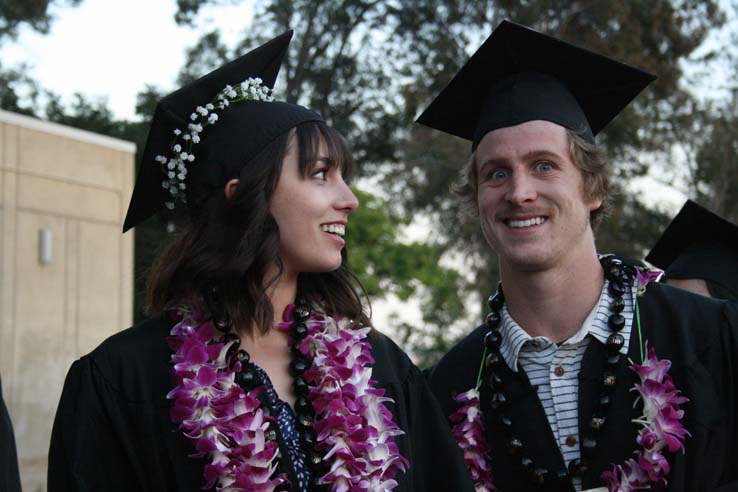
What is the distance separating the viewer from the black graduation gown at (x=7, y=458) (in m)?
2.82

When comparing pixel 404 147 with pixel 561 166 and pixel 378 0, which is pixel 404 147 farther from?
pixel 561 166

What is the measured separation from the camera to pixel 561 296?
328 cm

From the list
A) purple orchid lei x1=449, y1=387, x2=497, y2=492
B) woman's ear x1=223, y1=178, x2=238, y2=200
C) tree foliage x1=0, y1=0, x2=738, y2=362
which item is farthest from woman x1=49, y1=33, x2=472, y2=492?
tree foliage x1=0, y1=0, x2=738, y2=362

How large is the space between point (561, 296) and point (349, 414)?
864 millimetres

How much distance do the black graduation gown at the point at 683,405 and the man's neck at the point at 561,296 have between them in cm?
13

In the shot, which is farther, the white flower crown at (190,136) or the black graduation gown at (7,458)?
the white flower crown at (190,136)

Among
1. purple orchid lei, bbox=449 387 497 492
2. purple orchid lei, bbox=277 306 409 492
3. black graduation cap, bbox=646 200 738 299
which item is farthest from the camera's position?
black graduation cap, bbox=646 200 738 299

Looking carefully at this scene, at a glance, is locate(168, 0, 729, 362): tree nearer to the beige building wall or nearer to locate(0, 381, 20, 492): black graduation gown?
the beige building wall

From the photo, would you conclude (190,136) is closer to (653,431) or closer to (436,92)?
(653,431)

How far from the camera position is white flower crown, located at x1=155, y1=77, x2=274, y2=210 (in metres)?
3.22

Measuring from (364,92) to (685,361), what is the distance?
62.2 ft

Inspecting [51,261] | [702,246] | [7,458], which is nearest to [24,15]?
[51,261]

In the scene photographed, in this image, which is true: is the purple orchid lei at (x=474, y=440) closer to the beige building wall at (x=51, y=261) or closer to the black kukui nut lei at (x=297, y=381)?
the black kukui nut lei at (x=297, y=381)

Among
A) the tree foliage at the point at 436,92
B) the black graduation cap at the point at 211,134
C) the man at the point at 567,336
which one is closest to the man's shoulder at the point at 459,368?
the man at the point at 567,336
